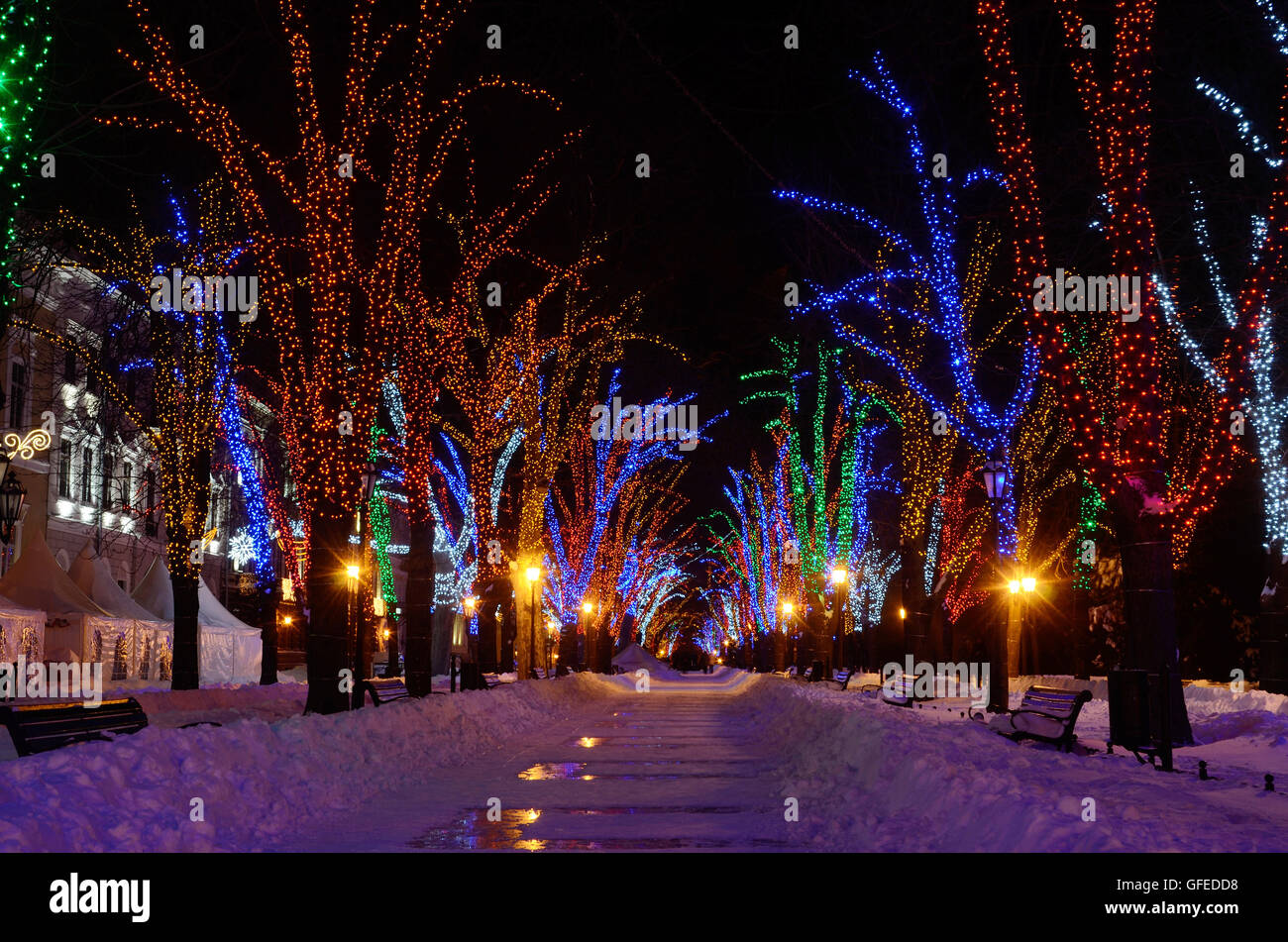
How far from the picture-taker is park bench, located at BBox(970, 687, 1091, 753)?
15945 mm

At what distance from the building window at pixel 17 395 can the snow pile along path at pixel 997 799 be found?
32267mm

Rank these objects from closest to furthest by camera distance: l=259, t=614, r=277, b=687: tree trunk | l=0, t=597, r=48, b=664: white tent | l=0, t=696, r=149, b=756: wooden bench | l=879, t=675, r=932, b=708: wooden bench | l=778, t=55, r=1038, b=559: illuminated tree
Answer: l=0, t=696, r=149, b=756: wooden bench < l=778, t=55, r=1038, b=559: illuminated tree < l=879, t=675, r=932, b=708: wooden bench < l=0, t=597, r=48, b=664: white tent < l=259, t=614, r=277, b=687: tree trunk

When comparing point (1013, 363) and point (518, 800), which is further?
point (1013, 363)

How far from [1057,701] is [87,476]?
39915 mm

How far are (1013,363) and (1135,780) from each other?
83.9 ft

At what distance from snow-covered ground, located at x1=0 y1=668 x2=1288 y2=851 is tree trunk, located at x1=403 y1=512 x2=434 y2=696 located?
445 cm

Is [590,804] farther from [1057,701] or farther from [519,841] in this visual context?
A: [1057,701]

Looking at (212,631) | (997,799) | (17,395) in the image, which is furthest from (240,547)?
(997,799)

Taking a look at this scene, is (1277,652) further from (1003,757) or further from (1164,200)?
(1003,757)

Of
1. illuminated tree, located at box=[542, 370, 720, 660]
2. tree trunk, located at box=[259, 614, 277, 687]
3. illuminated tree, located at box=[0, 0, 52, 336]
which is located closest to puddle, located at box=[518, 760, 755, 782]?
illuminated tree, located at box=[0, 0, 52, 336]

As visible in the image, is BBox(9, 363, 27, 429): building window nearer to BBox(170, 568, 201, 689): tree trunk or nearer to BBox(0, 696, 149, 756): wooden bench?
BBox(170, 568, 201, 689): tree trunk
